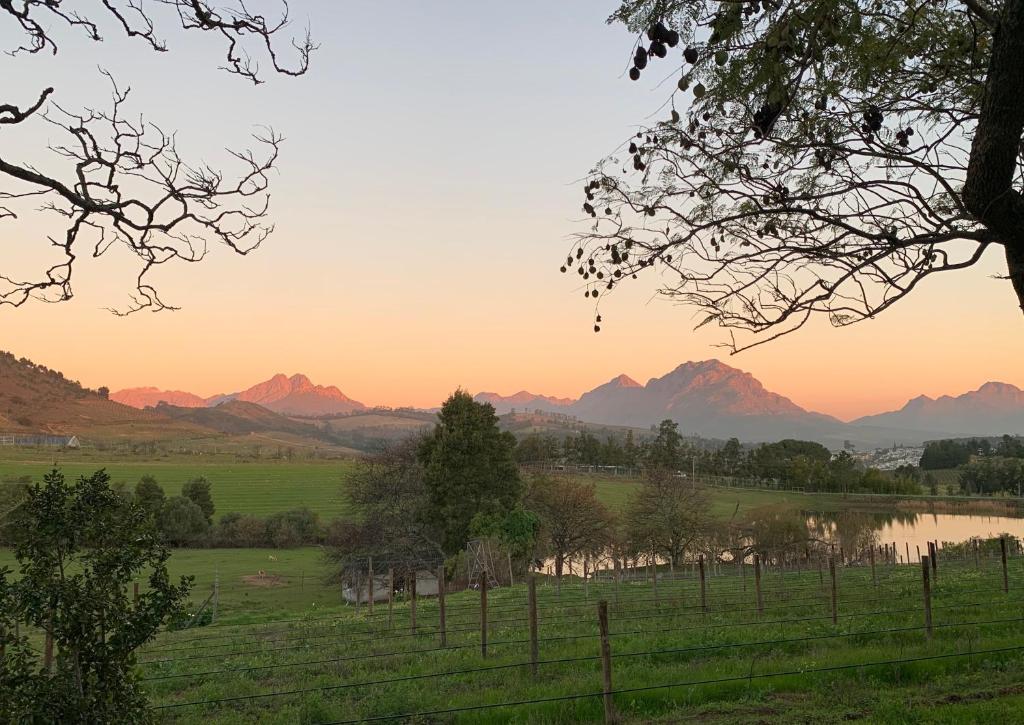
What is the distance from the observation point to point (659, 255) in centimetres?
751

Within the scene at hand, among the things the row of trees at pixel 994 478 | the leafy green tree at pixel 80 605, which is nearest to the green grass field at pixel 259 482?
the row of trees at pixel 994 478

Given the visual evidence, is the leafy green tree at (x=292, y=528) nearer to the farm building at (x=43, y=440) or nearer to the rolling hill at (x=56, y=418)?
the farm building at (x=43, y=440)

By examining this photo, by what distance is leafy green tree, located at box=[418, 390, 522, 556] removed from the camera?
4441 centimetres

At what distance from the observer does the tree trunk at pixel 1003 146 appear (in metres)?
5.14

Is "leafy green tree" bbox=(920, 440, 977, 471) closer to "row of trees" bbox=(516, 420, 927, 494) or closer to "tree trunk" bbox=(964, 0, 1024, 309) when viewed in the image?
"row of trees" bbox=(516, 420, 927, 494)

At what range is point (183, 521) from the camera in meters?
64.4

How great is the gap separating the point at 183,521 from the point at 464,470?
33650 mm

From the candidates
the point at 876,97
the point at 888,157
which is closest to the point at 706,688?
the point at 888,157

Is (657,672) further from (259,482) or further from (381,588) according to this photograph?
(259,482)

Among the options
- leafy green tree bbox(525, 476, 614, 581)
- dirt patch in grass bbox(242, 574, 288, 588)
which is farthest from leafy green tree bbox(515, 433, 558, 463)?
dirt patch in grass bbox(242, 574, 288, 588)

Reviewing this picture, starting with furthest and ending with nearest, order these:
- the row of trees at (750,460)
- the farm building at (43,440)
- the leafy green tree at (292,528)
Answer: the farm building at (43,440), the row of trees at (750,460), the leafy green tree at (292,528)

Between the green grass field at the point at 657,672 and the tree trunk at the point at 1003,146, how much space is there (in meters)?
5.31

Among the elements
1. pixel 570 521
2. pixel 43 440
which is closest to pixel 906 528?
pixel 570 521

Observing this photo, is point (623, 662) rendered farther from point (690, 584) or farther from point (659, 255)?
point (690, 584)
